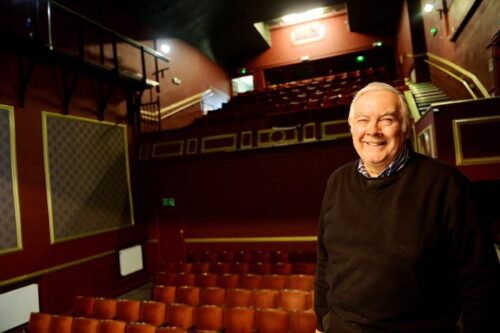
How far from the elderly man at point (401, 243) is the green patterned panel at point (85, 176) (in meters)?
4.59

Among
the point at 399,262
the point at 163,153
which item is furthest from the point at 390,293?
the point at 163,153

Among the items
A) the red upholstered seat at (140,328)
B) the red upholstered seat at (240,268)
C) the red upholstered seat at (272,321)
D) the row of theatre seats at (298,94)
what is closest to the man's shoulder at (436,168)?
the red upholstered seat at (272,321)

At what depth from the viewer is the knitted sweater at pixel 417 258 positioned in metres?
0.81

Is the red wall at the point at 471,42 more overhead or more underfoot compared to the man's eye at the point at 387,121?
more overhead

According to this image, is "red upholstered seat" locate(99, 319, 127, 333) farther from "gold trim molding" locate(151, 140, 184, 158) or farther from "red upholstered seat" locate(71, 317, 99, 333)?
"gold trim molding" locate(151, 140, 184, 158)

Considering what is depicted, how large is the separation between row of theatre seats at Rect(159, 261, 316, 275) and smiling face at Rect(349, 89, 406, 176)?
3.33 meters

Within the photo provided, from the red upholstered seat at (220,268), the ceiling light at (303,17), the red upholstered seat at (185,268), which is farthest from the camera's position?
the ceiling light at (303,17)

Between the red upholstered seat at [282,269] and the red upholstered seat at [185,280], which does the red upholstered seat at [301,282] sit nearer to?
the red upholstered seat at [282,269]

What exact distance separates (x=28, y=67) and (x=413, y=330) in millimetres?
5046

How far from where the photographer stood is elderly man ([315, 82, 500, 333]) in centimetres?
81

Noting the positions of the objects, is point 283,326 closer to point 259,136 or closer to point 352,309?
point 352,309

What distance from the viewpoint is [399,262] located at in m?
0.83

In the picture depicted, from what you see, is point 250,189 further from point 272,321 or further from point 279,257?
point 272,321

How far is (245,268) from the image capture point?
14.4 ft
